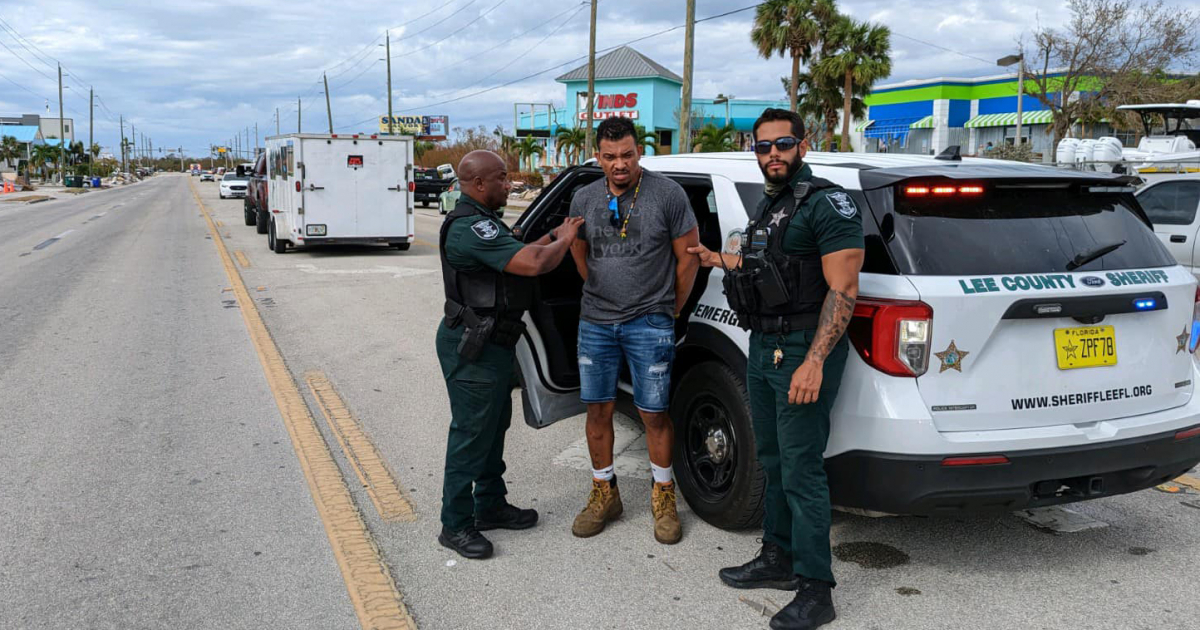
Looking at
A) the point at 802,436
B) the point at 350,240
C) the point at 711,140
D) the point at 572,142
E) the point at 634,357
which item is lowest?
the point at 802,436

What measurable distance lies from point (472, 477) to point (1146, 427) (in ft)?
8.51

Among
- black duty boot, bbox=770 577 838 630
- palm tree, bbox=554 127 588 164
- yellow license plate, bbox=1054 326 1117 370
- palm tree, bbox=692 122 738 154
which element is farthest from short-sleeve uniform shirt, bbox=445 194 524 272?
palm tree, bbox=554 127 588 164

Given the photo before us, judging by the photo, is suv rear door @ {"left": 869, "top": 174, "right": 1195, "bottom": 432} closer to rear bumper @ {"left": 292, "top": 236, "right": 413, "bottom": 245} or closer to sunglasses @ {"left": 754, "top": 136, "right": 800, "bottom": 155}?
sunglasses @ {"left": 754, "top": 136, "right": 800, "bottom": 155}

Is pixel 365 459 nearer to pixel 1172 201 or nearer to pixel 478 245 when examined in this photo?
pixel 478 245

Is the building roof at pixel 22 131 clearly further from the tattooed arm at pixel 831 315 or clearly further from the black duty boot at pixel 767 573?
the tattooed arm at pixel 831 315

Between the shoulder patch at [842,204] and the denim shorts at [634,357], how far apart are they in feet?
3.18

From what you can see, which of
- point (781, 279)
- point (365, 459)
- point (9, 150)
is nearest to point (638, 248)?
point (781, 279)

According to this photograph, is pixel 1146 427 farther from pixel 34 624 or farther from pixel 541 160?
pixel 541 160

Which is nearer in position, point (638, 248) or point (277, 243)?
point (638, 248)

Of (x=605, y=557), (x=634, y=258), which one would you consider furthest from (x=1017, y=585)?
(x=634, y=258)

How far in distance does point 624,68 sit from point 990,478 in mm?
57157

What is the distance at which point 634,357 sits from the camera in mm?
3881

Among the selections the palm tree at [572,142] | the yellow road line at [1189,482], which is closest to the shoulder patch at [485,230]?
the yellow road line at [1189,482]

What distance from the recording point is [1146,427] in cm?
346
